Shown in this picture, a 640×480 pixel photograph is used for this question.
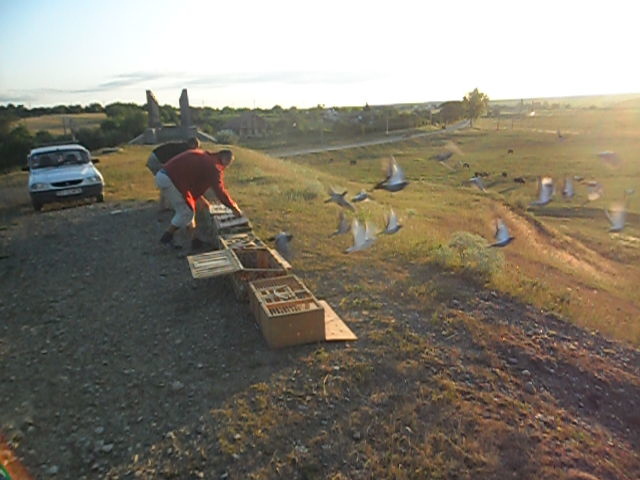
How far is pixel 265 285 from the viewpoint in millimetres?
6590

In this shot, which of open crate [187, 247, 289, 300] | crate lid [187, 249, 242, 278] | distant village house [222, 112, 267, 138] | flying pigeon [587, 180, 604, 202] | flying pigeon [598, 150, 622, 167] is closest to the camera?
crate lid [187, 249, 242, 278]

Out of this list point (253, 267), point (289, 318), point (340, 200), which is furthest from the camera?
point (340, 200)

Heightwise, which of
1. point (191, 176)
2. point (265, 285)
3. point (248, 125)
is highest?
point (191, 176)

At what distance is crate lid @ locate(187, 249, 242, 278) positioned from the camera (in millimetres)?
6649

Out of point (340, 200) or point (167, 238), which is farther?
point (340, 200)

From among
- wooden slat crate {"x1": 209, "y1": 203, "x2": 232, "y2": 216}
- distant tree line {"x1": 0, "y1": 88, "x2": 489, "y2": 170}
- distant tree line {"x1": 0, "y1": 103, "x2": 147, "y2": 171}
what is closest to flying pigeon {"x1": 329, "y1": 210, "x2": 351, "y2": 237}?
wooden slat crate {"x1": 209, "y1": 203, "x2": 232, "y2": 216}

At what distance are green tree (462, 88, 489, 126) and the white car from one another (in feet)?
233

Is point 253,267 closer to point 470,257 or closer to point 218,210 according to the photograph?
point 218,210

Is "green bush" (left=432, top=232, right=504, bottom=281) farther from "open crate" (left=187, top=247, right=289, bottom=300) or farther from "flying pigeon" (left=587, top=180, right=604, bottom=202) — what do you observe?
"flying pigeon" (left=587, top=180, right=604, bottom=202)

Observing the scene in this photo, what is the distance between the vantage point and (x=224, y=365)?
554 centimetres

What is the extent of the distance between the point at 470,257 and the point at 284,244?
3166 mm

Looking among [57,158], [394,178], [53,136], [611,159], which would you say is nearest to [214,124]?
[53,136]

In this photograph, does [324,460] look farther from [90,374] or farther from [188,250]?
[188,250]

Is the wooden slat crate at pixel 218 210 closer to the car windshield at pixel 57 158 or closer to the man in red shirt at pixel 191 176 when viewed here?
the man in red shirt at pixel 191 176
